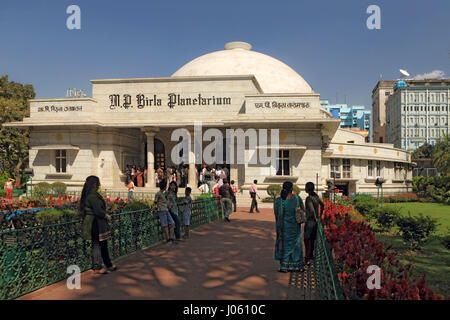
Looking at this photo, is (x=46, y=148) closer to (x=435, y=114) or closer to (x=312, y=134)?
(x=312, y=134)

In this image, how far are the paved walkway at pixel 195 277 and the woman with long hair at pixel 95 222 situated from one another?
330 mm

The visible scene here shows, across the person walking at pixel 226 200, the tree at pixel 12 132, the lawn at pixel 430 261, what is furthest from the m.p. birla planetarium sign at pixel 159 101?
the lawn at pixel 430 261

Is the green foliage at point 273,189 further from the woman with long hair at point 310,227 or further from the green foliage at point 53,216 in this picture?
the woman with long hair at point 310,227

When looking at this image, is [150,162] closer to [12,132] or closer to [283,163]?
[283,163]

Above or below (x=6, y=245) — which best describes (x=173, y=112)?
above

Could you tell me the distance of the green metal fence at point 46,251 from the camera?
225 inches

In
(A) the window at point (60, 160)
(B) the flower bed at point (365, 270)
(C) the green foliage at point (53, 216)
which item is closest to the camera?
(B) the flower bed at point (365, 270)

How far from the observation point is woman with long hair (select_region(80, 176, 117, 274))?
6785 millimetres

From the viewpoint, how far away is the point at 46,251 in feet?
20.7

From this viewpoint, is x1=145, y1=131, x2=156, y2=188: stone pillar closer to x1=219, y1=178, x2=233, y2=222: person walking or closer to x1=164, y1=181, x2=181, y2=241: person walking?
x1=219, y1=178, x2=233, y2=222: person walking

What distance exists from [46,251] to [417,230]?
30.4 ft

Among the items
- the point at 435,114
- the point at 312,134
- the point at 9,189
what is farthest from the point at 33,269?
the point at 435,114
